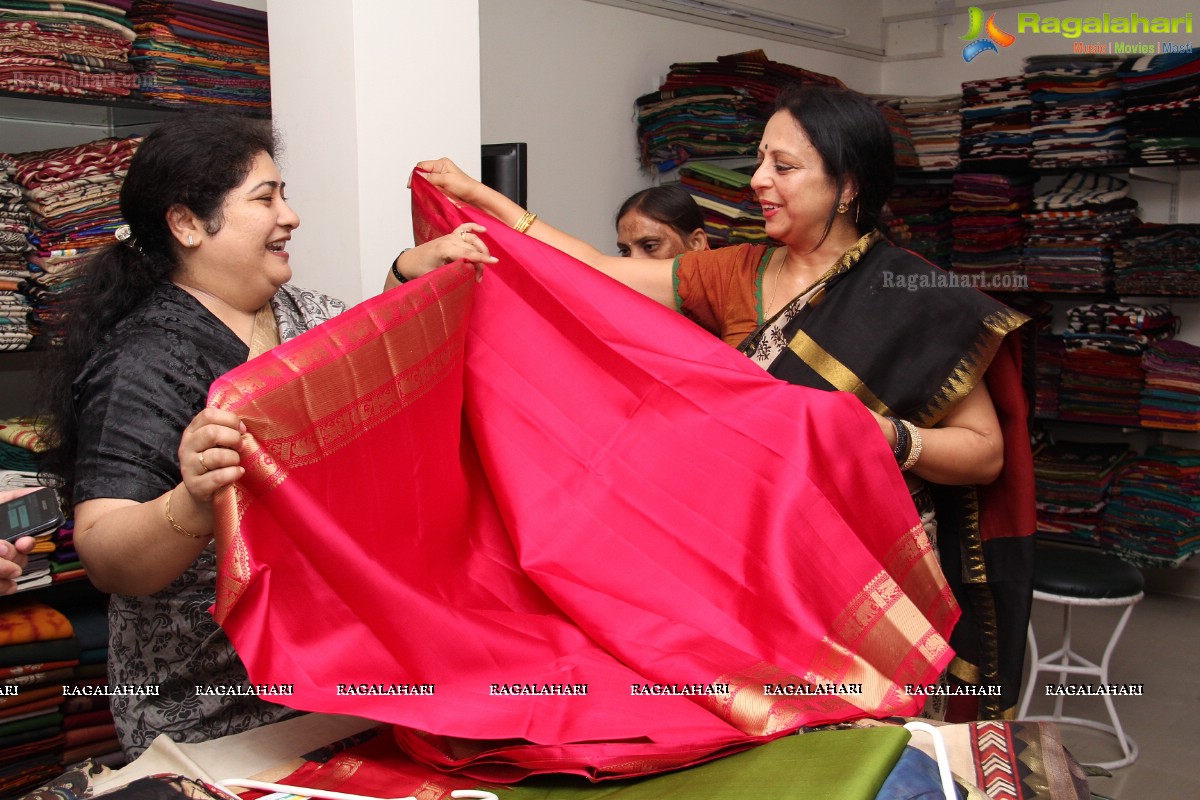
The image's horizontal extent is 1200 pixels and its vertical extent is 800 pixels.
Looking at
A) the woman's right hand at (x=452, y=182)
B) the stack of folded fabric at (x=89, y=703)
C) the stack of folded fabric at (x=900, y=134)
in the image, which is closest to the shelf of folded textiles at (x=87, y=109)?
the woman's right hand at (x=452, y=182)

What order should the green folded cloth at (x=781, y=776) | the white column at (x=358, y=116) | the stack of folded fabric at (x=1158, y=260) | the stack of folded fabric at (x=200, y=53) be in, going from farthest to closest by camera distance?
the stack of folded fabric at (x=1158, y=260) → the stack of folded fabric at (x=200, y=53) → the white column at (x=358, y=116) → the green folded cloth at (x=781, y=776)

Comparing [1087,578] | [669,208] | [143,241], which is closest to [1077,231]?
[1087,578]

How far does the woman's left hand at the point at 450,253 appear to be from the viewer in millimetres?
1781

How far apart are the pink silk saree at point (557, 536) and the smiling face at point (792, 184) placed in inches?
14.6

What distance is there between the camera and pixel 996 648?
210 cm

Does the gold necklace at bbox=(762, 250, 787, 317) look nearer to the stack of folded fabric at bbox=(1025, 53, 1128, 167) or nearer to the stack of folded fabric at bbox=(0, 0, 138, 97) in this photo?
the stack of folded fabric at bbox=(0, 0, 138, 97)

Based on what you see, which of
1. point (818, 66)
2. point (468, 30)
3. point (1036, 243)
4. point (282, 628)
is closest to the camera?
point (282, 628)

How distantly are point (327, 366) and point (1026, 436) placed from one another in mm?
1369

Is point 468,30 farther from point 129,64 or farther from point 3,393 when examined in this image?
point 3,393

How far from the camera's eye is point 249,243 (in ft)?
5.41

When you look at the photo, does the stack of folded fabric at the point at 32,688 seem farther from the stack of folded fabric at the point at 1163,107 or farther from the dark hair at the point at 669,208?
the stack of folded fabric at the point at 1163,107

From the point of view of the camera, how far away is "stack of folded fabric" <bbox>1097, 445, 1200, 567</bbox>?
448cm

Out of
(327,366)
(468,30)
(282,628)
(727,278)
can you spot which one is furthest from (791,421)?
(468,30)

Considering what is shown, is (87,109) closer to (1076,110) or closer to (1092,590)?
(1092,590)
